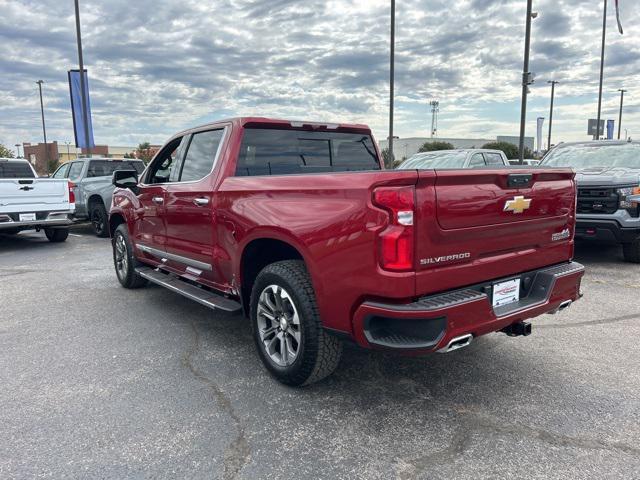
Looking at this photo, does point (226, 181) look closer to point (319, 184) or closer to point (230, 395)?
point (319, 184)

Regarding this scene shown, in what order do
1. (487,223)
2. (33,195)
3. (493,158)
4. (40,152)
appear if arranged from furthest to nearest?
(40,152), (493,158), (33,195), (487,223)

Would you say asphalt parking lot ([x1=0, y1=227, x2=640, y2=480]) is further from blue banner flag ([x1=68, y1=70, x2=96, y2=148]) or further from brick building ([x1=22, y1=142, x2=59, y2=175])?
brick building ([x1=22, y1=142, x2=59, y2=175])

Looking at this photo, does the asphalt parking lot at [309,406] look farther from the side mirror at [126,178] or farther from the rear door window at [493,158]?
the rear door window at [493,158]

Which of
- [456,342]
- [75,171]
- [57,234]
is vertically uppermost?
[75,171]

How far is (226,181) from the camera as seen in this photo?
3947mm

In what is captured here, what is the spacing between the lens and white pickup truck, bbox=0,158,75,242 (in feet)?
30.9

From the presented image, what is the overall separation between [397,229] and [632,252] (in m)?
6.53

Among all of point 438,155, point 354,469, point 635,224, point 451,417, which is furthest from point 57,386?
point 438,155

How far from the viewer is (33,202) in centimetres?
978

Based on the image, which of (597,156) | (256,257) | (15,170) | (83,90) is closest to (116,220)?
(256,257)

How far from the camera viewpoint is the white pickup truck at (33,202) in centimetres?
941

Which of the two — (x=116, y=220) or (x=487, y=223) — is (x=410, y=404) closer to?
(x=487, y=223)

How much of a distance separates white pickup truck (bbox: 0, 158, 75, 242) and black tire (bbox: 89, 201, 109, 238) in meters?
0.97

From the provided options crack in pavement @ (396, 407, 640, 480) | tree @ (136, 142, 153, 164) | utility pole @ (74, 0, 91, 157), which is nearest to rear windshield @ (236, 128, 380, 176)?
crack in pavement @ (396, 407, 640, 480)
